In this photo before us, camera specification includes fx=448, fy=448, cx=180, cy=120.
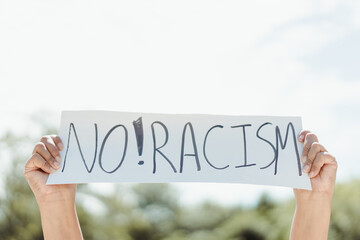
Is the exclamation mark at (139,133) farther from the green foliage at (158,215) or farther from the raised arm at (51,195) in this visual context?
the green foliage at (158,215)

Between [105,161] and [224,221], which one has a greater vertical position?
[224,221]

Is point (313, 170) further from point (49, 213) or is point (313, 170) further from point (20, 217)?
point (20, 217)

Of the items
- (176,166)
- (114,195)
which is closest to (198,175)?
(176,166)

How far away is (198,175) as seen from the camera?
5.15 ft

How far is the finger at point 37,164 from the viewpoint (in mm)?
1474

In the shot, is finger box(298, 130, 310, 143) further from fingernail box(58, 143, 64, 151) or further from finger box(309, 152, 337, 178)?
fingernail box(58, 143, 64, 151)

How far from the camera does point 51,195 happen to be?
1.53 metres

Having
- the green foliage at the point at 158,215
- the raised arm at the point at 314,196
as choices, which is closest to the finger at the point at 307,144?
the raised arm at the point at 314,196

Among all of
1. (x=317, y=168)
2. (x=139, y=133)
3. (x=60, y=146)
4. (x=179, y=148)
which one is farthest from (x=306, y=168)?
(x=60, y=146)

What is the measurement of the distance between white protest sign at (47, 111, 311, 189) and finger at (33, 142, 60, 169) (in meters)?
0.03

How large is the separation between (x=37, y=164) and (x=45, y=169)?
4cm

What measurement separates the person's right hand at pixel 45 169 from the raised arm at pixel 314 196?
0.83m

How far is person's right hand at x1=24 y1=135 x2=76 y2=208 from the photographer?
1.49m

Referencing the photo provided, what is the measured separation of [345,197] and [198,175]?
10.4 m
